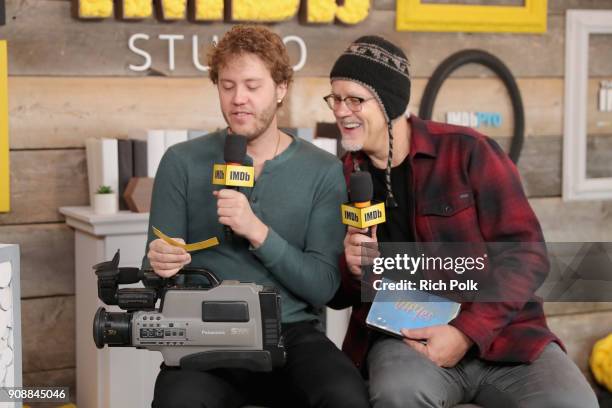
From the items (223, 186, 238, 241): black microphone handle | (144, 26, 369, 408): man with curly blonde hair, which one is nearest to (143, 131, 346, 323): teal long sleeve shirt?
(144, 26, 369, 408): man with curly blonde hair

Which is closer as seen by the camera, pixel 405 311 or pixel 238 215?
pixel 238 215

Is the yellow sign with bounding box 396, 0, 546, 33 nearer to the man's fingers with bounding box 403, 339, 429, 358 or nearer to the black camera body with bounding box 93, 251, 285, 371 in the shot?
the man's fingers with bounding box 403, 339, 429, 358

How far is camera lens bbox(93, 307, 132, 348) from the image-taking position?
204 cm

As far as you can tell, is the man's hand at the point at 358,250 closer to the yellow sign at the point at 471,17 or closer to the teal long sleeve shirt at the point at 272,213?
the teal long sleeve shirt at the point at 272,213

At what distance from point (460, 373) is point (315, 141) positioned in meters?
1.24

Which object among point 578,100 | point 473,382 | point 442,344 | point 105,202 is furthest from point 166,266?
point 578,100

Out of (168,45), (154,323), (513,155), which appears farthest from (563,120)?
(154,323)

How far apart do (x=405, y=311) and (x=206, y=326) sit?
534 millimetres

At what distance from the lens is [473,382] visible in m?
2.28

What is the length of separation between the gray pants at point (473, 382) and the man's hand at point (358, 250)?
0.70 ft

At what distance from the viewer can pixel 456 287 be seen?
2391 millimetres

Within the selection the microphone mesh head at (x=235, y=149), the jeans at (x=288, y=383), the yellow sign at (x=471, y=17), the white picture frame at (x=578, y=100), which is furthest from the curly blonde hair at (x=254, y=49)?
the white picture frame at (x=578, y=100)

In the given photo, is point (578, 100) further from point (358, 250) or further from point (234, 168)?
point (234, 168)

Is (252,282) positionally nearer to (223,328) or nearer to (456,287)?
(223,328)
